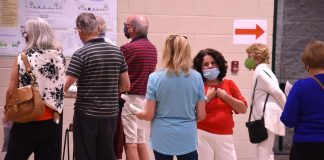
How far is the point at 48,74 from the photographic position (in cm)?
327

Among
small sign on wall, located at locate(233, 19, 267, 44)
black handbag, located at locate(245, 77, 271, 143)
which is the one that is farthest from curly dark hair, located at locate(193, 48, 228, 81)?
small sign on wall, located at locate(233, 19, 267, 44)

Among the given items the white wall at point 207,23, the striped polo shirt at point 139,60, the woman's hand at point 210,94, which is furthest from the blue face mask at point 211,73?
the white wall at point 207,23

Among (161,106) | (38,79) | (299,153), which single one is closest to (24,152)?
(38,79)


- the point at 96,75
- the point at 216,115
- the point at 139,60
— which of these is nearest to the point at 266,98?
the point at 216,115

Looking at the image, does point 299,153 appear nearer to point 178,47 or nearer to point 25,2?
point 178,47

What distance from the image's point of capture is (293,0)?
607 cm

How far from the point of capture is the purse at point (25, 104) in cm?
316

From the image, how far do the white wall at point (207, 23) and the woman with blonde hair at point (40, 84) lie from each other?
1599mm

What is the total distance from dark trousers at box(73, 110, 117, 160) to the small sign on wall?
7.32 feet

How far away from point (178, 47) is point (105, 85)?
0.64 metres

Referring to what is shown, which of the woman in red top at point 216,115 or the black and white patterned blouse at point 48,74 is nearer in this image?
the black and white patterned blouse at point 48,74

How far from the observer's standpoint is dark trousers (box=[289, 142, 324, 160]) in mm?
2990

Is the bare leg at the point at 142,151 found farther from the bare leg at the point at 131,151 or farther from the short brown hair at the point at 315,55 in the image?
the short brown hair at the point at 315,55

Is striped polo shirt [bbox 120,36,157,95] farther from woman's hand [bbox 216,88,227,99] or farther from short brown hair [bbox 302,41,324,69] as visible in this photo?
short brown hair [bbox 302,41,324,69]
